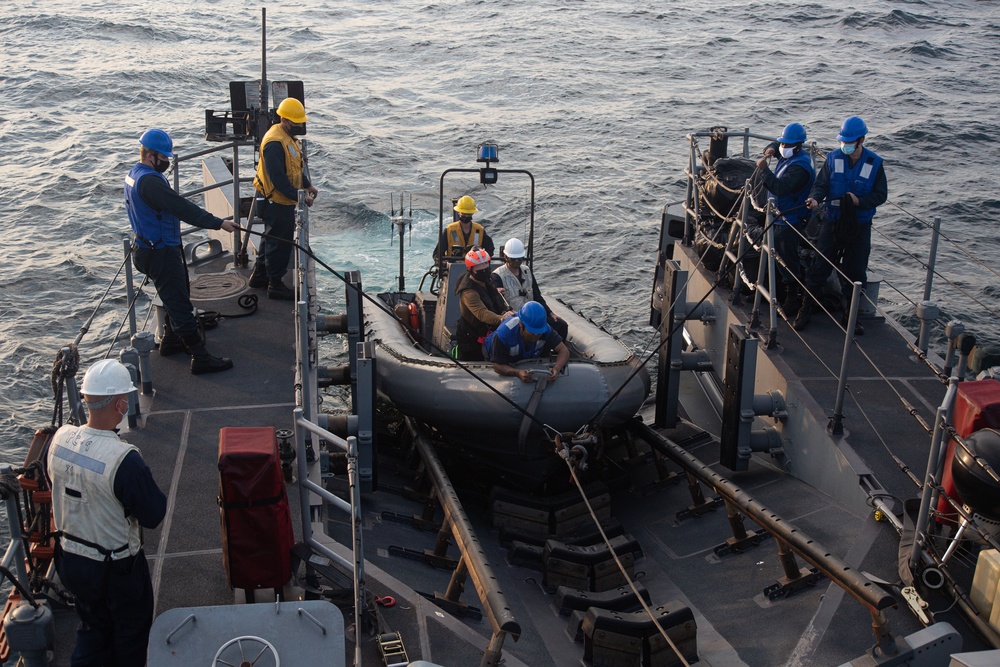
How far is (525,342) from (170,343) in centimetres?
302

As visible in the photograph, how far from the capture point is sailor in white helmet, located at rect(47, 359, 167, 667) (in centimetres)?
467

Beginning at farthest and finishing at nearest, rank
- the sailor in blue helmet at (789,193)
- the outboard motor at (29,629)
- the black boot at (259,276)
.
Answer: the black boot at (259,276) → the sailor in blue helmet at (789,193) → the outboard motor at (29,629)

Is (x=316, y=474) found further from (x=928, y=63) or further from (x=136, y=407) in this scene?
(x=928, y=63)

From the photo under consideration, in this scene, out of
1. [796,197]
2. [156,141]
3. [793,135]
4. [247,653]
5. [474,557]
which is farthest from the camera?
[796,197]

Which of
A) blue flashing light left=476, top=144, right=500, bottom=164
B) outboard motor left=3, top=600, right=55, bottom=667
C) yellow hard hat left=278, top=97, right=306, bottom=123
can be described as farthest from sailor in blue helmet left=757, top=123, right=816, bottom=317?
outboard motor left=3, top=600, right=55, bottom=667

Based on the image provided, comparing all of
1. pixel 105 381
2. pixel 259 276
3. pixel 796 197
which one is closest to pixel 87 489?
pixel 105 381

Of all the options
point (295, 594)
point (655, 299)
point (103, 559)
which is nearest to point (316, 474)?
point (295, 594)

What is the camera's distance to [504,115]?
25375 millimetres

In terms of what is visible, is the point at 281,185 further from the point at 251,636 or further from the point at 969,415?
the point at 969,415

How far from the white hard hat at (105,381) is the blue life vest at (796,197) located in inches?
258

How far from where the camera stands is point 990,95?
1019 inches

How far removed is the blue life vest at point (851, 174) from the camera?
9.09m

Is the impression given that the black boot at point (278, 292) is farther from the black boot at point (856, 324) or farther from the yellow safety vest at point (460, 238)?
the black boot at point (856, 324)

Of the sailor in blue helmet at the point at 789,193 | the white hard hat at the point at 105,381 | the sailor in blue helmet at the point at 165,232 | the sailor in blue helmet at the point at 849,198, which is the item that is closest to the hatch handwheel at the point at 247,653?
the white hard hat at the point at 105,381
